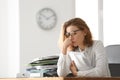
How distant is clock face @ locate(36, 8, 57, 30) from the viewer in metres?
5.36

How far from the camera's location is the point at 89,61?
206cm

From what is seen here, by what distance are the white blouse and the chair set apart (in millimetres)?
267

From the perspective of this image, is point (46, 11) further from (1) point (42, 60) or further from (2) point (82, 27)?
(1) point (42, 60)

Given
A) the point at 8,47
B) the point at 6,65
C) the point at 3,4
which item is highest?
the point at 3,4

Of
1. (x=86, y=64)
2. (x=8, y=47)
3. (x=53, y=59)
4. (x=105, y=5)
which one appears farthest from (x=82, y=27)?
(x=8, y=47)

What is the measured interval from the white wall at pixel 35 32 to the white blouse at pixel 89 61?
→ 3176mm

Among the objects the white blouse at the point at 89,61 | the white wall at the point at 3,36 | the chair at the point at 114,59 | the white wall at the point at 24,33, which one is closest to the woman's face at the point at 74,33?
the white blouse at the point at 89,61

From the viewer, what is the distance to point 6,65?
564cm

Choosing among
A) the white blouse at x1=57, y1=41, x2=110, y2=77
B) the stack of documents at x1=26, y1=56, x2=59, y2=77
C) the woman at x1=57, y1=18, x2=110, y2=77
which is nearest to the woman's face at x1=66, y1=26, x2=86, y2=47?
the woman at x1=57, y1=18, x2=110, y2=77

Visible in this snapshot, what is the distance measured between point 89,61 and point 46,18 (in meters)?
3.44

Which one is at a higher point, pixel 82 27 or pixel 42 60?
pixel 82 27

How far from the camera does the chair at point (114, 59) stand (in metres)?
2.31

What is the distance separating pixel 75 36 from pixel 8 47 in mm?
3809

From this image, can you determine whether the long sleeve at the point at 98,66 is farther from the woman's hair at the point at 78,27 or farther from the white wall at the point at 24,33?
the white wall at the point at 24,33
